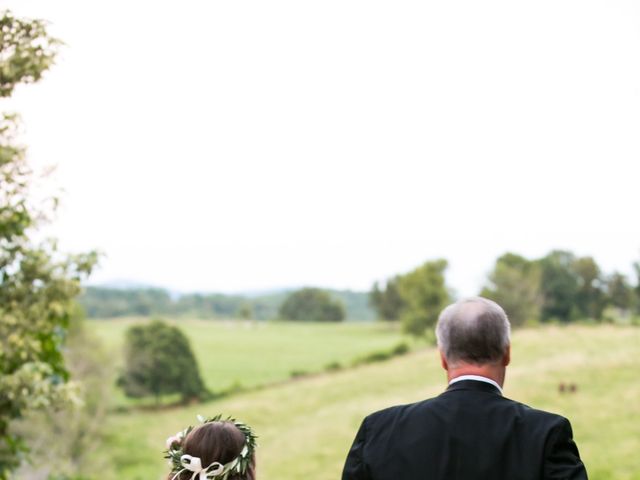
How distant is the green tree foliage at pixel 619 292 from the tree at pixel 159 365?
4130 centimetres

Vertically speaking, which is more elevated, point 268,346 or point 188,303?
point 188,303

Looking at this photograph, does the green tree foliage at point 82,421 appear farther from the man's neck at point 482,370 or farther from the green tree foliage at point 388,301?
the green tree foliage at point 388,301

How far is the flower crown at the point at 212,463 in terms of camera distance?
3561mm

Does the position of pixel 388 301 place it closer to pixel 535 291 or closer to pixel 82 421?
pixel 535 291

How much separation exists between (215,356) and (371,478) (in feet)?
253

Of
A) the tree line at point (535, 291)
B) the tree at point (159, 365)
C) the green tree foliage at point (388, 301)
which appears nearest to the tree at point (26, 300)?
the tree at point (159, 365)

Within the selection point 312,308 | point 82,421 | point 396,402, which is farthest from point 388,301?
point 82,421

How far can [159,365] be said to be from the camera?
63125 mm

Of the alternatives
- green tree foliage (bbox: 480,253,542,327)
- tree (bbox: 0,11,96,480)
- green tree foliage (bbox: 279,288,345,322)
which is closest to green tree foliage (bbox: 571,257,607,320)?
green tree foliage (bbox: 480,253,542,327)

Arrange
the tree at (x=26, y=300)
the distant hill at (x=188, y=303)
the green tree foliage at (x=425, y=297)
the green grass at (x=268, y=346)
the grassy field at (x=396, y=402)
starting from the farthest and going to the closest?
the distant hill at (x=188, y=303), the green tree foliage at (x=425, y=297), the green grass at (x=268, y=346), the grassy field at (x=396, y=402), the tree at (x=26, y=300)

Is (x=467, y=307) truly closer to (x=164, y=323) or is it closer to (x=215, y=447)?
(x=215, y=447)

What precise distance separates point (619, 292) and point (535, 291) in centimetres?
879

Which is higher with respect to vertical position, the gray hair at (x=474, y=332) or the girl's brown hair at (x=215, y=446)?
the gray hair at (x=474, y=332)

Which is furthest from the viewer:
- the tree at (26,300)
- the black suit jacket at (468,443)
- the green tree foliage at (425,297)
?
the green tree foliage at (425,297)
